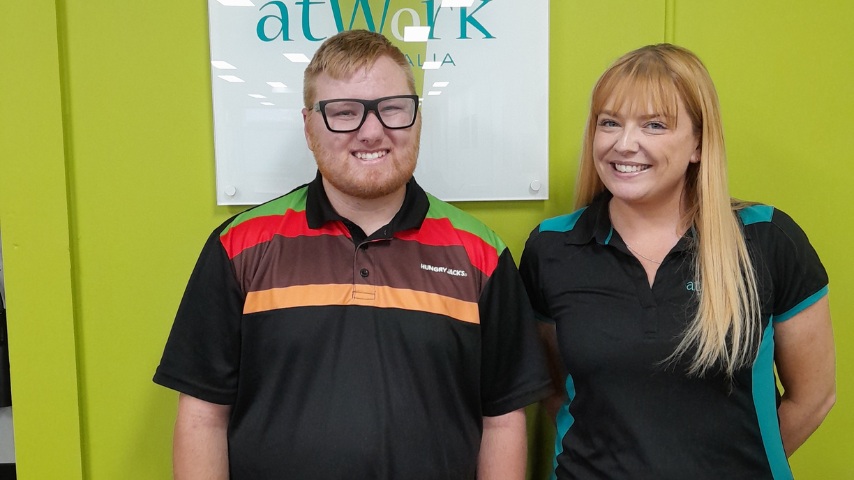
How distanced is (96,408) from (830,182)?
213 cm

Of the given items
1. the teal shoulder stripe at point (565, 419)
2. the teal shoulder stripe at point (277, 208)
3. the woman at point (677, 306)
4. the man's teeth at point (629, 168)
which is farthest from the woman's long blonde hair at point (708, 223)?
the teal shoulder stripe at point (277, 208)

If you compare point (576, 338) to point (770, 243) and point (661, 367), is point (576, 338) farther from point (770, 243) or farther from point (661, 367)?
point (770, 243)

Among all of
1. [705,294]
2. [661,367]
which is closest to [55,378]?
[661,367]

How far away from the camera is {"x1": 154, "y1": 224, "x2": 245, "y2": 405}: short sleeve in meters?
1.14

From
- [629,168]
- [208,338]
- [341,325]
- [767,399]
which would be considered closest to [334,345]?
[341,325]

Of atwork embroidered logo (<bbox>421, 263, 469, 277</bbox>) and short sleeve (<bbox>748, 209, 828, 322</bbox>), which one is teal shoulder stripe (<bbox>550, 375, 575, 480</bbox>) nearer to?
atwork embroidered logo (<bbox>421, 263, 469, 277</bbox>)

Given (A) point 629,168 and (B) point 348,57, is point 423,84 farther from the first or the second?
(A) point 629,168

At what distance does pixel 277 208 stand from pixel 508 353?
59 cm

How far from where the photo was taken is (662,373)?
1.13 meters

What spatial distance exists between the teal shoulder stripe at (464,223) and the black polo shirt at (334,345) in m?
0.06

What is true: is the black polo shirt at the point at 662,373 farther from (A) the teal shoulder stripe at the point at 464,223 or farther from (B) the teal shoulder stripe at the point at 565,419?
(A) the teal shoulder stripe at the point at 464,223

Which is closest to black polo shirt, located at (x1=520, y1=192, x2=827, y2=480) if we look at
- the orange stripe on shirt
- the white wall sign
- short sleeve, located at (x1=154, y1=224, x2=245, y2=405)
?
the orange stripe on shirt

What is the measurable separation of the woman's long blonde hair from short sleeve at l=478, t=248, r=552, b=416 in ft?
0.94

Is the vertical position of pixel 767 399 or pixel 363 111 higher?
pixel 363 111
